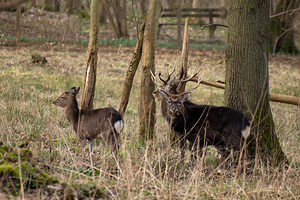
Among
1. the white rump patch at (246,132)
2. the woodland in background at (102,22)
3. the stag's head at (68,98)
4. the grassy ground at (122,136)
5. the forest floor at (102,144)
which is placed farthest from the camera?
the woodland in background at (102,22)

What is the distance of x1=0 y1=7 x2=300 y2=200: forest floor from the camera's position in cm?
437

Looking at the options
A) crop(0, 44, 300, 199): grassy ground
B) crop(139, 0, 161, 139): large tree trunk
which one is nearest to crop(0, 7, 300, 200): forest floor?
crop(0, 44, 300, 199): grassy ground

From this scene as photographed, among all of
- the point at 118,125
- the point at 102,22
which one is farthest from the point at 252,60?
the point at 102,22

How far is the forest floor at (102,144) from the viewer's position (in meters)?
4.37

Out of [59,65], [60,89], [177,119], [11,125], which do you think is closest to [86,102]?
[11,125]

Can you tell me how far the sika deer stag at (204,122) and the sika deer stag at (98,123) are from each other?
2.86 feet

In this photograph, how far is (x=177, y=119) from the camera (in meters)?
6.81

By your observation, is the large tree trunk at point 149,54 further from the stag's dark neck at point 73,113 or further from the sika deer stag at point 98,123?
the stag's dark neck at point 73,113

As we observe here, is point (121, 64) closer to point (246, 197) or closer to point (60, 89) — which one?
point (60, 89)

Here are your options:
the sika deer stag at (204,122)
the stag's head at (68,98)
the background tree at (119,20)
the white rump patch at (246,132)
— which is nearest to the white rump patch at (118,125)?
the sika deer stag at (204,122)

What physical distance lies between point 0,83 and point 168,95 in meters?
5.67

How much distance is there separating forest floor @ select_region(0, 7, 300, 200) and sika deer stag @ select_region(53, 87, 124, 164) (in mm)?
241

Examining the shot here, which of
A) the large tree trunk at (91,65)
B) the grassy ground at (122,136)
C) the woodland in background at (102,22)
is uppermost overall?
the woodland in background at (102,22)

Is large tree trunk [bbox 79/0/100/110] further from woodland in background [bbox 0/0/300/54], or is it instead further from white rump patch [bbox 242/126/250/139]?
woodland in background [bbox 0/0/300/54]
